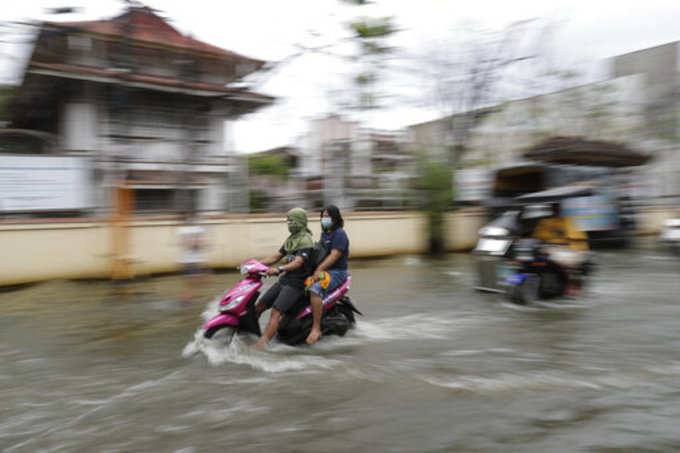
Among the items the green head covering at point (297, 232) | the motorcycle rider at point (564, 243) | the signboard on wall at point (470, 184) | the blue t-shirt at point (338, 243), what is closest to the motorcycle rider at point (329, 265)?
the blue t-shirt at point (338, 243)

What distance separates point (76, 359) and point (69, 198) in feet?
21.8

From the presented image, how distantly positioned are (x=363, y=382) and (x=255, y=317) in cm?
156

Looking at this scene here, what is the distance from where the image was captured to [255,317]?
5.86 metres

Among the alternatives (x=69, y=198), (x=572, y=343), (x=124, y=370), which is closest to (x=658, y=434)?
(x=572, y=343)

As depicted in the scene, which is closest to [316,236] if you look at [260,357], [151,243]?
[151,243]

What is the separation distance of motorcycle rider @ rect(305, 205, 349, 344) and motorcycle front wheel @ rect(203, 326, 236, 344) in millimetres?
811

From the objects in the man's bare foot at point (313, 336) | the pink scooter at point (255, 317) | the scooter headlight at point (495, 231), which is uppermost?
the scooter headlight at point (495, 231)

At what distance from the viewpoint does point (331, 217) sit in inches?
235

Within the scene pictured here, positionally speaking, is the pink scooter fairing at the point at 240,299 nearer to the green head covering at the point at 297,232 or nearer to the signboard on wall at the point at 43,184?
the green head covering at the point at 297,232

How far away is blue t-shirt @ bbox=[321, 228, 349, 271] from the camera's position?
591 centimetres

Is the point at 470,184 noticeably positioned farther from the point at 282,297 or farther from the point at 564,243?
the point at 282,297

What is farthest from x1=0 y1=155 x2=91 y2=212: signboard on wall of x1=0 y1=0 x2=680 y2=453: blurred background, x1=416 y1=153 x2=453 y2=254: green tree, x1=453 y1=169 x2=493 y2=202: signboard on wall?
x1=453 y1=169 x2=493 y2=202: signboard on wall

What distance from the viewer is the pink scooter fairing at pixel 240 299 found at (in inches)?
219

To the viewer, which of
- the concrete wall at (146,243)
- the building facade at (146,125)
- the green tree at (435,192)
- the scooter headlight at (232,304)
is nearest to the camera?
the scooter headlight at (232,304)
